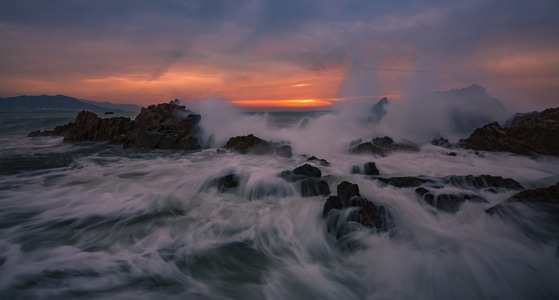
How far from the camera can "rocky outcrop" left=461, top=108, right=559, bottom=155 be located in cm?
1184

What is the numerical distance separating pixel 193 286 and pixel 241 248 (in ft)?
4.09

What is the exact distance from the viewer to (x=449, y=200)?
627cm

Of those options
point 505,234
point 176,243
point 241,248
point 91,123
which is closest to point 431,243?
point 505,234

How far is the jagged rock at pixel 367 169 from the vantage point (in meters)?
9.25

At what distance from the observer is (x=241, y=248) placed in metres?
5.14

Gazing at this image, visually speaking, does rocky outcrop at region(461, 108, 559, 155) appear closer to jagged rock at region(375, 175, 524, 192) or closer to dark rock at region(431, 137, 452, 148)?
dark rock at region(431, 137, 452, 148)

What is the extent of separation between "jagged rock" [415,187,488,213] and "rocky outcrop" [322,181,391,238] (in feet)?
4.98

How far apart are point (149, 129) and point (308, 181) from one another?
47.7 feet

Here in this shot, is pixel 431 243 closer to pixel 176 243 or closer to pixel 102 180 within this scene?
pixel 176 243

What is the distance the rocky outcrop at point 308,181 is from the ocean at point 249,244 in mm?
207

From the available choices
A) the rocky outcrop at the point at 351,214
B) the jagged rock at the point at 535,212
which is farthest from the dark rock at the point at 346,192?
the jagged rock at the point at 535,212

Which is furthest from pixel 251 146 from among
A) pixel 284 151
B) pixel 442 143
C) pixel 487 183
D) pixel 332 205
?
pixel 442 143

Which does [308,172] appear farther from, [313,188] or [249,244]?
[249,244]

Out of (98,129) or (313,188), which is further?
(98,129)
